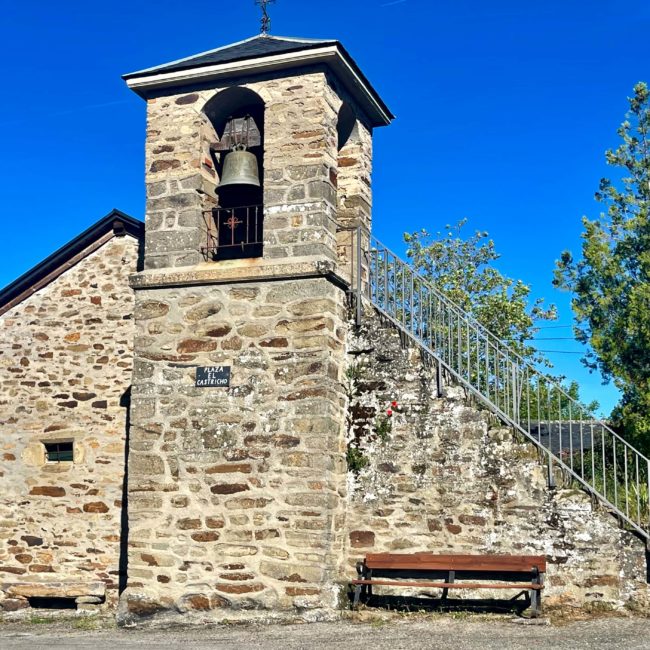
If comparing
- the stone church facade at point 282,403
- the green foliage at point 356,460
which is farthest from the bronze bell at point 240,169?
the green foliage at point 356,460

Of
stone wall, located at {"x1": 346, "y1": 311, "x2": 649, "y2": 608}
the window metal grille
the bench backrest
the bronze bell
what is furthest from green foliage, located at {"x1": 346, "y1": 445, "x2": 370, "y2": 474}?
the window metal grille

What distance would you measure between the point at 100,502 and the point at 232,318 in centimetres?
330

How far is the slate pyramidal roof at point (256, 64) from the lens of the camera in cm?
948

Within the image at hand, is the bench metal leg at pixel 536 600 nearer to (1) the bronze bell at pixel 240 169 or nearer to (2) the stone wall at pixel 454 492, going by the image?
(2) the stone wall at pixel 454 492

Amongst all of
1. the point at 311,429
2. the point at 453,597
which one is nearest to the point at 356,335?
the point at 311,429

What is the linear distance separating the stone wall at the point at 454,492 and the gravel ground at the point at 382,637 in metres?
0.59

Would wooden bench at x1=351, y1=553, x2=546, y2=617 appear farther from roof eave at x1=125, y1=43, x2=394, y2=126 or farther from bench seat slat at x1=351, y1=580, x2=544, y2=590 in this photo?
roof eave at x1=125, y1=43, x2=394, y2=126

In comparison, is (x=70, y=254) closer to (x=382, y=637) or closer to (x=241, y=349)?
(x=241, y=349)

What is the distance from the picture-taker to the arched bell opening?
997 cm

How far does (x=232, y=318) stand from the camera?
9500mm

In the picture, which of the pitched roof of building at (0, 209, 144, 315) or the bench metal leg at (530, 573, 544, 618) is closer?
the bench metal leg at (530, 573, 544, 618)

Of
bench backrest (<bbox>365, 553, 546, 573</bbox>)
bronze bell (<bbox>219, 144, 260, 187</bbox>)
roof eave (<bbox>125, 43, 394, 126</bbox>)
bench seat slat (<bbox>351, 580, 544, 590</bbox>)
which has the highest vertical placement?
roof eave (<bbox>125, 43, 394, 126</bbox>)

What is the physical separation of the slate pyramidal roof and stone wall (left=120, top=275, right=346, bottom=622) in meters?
2.33

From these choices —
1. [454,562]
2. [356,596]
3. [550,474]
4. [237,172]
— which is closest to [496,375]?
[550,474]
